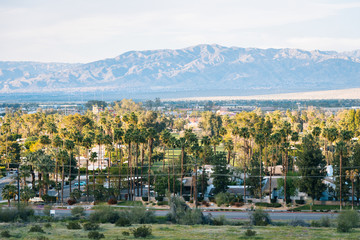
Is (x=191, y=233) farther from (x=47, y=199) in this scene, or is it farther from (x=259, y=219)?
(x=47, y=199)

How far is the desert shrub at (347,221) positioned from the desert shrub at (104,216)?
20.5 metres

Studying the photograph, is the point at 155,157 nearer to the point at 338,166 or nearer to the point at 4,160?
the point at 4,160

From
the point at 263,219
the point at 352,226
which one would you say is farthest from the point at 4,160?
the point at 352,226

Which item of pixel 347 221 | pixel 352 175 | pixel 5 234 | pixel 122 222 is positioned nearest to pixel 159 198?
pixel 352 175

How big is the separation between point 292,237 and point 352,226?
905 centimetres

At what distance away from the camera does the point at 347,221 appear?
40.7m

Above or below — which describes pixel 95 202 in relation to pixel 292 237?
below


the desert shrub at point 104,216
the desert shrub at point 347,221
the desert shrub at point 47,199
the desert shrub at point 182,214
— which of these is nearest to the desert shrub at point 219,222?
the desert shrub at point 182,214

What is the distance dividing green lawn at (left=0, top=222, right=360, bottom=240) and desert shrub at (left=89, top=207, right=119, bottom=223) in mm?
4553

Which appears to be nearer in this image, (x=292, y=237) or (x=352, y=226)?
(x=292, y=237)

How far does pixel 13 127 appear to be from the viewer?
509ft

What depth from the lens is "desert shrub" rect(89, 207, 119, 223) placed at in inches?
1842

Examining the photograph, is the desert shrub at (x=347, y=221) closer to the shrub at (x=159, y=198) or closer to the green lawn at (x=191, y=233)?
the green lawn at (x=191, y=233)

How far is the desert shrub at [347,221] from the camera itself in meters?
38.9
